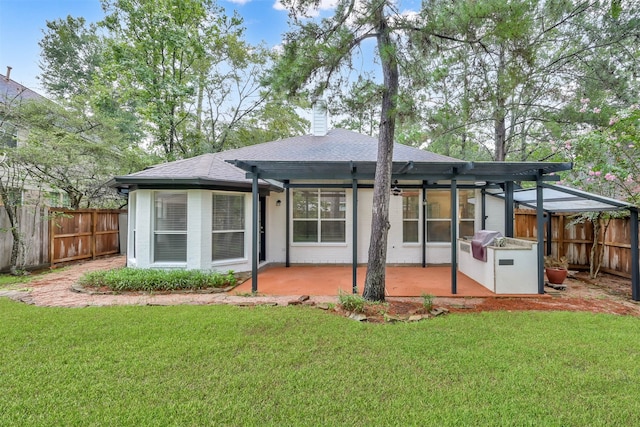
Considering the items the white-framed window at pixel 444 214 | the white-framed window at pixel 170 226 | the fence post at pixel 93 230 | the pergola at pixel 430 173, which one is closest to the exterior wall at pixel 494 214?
the white-framed window at pixel 444 214

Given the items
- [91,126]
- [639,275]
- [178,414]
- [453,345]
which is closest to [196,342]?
[178,414]

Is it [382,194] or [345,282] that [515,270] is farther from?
[345,282]

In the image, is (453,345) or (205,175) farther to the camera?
(205,175)

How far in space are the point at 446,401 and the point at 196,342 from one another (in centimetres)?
282

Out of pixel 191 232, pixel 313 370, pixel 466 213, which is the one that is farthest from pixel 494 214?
pixel 191 232

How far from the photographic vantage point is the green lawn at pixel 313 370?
86.0 inches

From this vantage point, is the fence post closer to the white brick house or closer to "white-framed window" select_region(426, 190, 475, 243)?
the white brick house

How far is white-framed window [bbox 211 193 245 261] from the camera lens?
6922 millimetres

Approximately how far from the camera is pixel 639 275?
17.4ft

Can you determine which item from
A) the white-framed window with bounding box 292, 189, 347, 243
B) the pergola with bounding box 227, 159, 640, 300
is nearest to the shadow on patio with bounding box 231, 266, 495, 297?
the pergola with bounding box 227, 159, 640, 300

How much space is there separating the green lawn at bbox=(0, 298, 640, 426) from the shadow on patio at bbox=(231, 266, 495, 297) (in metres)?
1.47

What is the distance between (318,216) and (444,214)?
3.98 metres

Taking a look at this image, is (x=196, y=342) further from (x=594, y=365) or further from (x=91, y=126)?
(x=91, y=126)

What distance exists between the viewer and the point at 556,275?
19.9 feet
